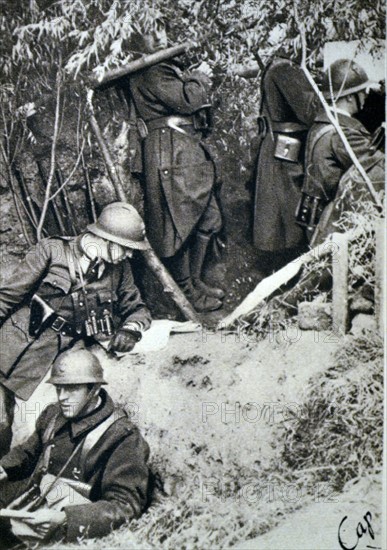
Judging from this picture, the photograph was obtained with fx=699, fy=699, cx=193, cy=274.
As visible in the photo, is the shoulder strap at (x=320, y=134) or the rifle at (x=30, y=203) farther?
the rifle at (x=30, y=203)

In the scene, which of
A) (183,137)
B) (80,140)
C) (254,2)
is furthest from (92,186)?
(254,2)

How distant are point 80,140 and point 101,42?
54 centimetres

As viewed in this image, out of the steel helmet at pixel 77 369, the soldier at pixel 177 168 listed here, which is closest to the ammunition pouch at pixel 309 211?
the soldier at pixel 177 168

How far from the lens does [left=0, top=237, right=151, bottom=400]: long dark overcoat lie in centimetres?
382

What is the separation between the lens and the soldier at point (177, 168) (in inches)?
150

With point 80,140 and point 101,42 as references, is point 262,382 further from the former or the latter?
point 101,42

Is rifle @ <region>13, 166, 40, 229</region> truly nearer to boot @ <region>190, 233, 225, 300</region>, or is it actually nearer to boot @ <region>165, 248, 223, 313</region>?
boot @ <region>165, 248, 223, 313</region>

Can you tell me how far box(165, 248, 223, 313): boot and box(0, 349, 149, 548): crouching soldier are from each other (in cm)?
62

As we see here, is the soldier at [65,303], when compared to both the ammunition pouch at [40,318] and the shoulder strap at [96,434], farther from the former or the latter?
the shoulder strap at [96,434]

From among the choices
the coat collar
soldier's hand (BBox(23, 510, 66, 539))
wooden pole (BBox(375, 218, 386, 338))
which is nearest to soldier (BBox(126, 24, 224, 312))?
the coat collar

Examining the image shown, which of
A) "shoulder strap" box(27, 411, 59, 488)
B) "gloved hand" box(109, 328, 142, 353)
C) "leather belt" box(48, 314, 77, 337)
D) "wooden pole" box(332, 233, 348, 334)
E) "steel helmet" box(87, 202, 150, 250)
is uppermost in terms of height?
"steel helmet" box(87, 202, 150, 250)

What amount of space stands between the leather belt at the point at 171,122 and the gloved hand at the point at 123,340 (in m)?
1.12

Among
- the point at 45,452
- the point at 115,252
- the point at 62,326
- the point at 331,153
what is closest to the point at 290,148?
the point at 331,153

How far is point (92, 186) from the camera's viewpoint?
3.85 metres
